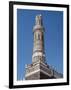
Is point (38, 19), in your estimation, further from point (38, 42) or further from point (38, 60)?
point (38, 60)

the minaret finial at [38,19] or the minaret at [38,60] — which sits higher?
the minaret finial at [38,19]

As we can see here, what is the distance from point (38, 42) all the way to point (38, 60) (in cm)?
11

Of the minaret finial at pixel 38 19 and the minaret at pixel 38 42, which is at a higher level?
the minaret finial at pixel 38 19

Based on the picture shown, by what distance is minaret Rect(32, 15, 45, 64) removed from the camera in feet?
5.18

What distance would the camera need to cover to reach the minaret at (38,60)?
1.57 meters

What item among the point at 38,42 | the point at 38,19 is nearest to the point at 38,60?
the point at 38,42

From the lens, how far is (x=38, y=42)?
1.59 m

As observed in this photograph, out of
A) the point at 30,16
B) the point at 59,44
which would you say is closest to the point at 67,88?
the point at 59,44

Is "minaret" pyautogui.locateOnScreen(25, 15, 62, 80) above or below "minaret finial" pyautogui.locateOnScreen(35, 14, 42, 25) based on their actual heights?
below

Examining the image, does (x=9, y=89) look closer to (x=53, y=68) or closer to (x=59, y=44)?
(x=53, y=68)

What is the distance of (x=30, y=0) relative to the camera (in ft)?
5.15

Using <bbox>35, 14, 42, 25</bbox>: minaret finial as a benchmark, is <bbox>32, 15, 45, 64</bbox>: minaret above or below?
below

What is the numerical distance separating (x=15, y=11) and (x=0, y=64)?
1.08ft

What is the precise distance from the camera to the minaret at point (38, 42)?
1.58 m
